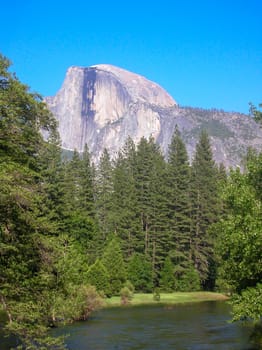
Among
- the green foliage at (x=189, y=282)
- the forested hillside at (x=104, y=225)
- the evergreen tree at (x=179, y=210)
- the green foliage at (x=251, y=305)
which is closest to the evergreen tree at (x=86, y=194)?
the forested hillside at (x=104, y=225)

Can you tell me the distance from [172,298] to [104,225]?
2358 centimetres

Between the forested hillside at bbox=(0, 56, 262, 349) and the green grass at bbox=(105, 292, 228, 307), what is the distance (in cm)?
225

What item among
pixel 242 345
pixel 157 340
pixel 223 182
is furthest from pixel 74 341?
pixel 223 182

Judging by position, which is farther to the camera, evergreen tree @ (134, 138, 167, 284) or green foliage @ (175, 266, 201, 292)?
evergreen tree @ (134, 138, 167, 284)

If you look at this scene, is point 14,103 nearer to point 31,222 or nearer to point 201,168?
point 31,222

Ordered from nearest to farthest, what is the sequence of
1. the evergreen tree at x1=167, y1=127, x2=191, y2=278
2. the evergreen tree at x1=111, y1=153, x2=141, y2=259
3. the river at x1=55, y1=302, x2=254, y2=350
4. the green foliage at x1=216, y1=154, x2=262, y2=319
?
the green foliage at x1=216, y1=154, x2=262, y2=319 < the river at x1=55, y1=302, x2=254, y2=350 < the evergreen tree at x1=167, y1=127, x2=191, y2=278 < the evergreen tree at x1=111, y1=153, x2=141, y2=259

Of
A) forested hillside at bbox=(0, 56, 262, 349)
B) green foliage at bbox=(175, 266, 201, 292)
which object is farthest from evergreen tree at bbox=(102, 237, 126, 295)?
green foliage at bbox=(175, 266, 201, 292)

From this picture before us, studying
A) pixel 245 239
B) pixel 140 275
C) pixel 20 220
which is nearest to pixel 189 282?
pixel 140 275

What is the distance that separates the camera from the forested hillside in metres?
17.0

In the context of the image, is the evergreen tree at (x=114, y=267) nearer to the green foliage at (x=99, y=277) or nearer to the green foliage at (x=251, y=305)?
the green foliage at (x=99, y=277)

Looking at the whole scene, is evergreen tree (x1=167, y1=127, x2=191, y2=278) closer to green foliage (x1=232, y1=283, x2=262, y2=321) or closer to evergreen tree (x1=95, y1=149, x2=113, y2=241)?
evergreen tree (x1=95, y1=149, x2=113, y2=241)

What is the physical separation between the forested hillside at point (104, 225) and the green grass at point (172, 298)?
2.25 metres

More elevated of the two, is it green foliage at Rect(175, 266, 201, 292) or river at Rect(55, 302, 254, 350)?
green foliage at Rect(175, 266, 201, 292)

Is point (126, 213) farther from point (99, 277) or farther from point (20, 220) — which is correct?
point (20, 220)
